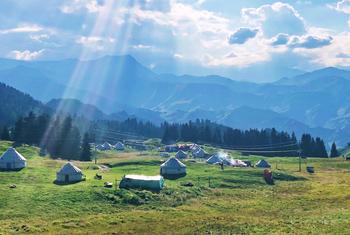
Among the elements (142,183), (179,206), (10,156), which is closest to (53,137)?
(10,156)

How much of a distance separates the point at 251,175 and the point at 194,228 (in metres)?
54.4

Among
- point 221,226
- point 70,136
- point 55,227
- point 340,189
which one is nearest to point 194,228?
point 221,226

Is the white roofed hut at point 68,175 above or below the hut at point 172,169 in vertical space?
below

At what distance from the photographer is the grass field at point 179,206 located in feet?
201

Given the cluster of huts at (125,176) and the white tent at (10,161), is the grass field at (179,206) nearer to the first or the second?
the cluster of huts at (125,176)

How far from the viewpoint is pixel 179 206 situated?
78875 mm

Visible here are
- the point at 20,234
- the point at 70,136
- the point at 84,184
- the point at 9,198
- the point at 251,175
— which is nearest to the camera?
the point at 20,234

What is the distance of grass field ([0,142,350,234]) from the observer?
6119 centimetres

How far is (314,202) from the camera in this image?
83250 mm

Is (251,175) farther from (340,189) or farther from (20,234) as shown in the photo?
(20,234)

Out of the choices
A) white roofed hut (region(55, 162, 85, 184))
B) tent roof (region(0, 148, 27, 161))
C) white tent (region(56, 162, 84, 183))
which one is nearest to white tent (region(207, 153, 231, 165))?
white roofed hut (region(55, 162, 85, 184))

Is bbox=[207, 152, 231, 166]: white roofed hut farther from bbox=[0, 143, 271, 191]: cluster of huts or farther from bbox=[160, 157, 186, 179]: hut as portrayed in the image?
bbox=[160, 157, 186, 179]: hut

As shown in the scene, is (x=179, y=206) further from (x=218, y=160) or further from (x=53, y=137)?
(x=53, y=137)

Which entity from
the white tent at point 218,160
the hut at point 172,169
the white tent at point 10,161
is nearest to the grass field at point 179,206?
the hut at point 172,169
